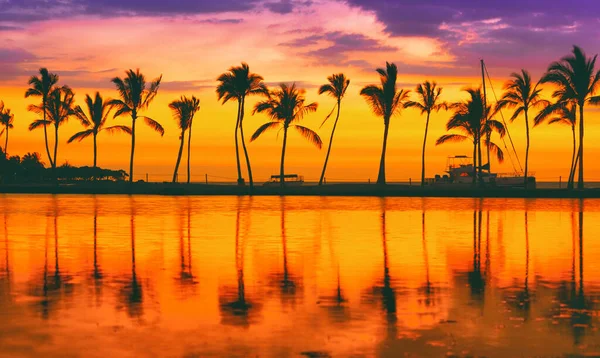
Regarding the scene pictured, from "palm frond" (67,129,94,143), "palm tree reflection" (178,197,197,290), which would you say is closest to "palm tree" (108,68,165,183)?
"palm frond" (67,129,94,143)

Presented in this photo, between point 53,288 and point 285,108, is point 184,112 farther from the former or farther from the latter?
point 53,288

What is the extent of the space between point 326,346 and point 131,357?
6.97ft

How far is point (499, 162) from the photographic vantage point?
274 feet

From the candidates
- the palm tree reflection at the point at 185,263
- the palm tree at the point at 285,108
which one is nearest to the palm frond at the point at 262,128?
the palm tree at the point at 285,108

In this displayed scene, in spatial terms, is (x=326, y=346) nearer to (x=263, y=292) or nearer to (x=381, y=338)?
(x=381, y=338)

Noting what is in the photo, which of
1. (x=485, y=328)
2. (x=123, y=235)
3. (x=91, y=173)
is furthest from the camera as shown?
(x=91, y=173)

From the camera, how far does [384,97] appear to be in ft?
271

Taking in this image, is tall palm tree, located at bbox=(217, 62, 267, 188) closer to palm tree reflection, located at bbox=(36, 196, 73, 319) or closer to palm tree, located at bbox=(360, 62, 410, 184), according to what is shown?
palm tree, located at bbox=(360, 62, 410, 184)

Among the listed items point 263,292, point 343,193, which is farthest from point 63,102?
point 263,292

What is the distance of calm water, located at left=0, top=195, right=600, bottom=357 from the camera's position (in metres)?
10.1

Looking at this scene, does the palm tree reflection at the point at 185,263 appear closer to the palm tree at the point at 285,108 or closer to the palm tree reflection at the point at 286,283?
the palm tree reflection at the point at 286,283

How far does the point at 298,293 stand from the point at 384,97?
69.5m

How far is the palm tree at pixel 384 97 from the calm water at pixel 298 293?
181 ft

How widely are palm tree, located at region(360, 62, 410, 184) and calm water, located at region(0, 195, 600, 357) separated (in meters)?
55.1
